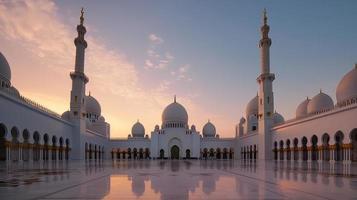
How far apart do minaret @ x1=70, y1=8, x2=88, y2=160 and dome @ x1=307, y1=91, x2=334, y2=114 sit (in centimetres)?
2400

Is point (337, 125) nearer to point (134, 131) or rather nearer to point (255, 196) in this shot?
point (255, 196)

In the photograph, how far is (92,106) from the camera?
5356cm

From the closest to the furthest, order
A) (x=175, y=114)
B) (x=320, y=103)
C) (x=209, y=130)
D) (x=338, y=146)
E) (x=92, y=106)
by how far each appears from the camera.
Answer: (x=338, y=146) → (x=320, y=103) → (x=92, y=106) → (x=175, y=114) → (x=209, y=130)

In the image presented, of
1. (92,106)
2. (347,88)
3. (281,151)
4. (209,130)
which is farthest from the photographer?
(209,130)

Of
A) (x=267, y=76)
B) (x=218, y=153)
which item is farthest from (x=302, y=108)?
(x=218, y=153)

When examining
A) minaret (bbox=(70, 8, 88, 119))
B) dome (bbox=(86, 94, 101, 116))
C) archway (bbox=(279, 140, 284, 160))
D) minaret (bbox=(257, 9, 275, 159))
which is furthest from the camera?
dome (bbox=(86, 94, 101, 116))

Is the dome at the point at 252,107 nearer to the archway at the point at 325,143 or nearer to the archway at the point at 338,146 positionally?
the archway at the point at 325,143

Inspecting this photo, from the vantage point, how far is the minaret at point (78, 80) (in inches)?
1491

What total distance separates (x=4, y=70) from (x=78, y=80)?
26.5 feet

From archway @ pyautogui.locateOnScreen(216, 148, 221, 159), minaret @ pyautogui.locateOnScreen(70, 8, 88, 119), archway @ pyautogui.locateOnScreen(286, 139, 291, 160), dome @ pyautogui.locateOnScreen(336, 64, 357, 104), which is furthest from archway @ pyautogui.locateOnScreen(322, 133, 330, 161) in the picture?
archway @ pyautogui.locateOnScreen(216, 148, 221, 159)

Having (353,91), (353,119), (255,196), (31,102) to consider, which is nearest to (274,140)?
(353,91)

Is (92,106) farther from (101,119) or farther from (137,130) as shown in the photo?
(137,130)

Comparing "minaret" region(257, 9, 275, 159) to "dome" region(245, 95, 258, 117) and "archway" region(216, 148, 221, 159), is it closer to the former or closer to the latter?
"dome" region(245, 95, 258, 117)

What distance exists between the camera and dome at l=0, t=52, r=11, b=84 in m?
31.0
